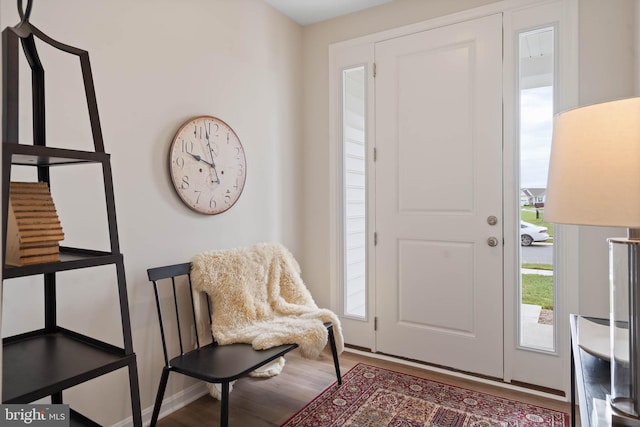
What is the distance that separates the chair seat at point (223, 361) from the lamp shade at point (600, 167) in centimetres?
146

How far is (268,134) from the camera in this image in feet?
9.57

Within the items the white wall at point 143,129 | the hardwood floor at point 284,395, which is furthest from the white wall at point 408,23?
the hardwood floor at point 284,395

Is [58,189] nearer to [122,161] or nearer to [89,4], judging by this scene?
[122,161]

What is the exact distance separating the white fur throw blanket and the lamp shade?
4.95 feet

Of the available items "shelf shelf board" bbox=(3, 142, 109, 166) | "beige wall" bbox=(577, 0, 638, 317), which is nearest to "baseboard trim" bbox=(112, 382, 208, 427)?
"shelf shelf board" bbox=(3, 142, 109, 166)

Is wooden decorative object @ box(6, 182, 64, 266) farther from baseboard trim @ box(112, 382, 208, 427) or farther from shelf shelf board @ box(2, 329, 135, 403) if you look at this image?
baseboard trim @ box(112, 382, 208, 427)

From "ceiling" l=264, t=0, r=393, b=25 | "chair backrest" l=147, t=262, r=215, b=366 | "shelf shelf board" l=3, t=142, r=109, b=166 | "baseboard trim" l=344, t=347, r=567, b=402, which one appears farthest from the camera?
"ceiling" l=264, t=0, r=393, b=25

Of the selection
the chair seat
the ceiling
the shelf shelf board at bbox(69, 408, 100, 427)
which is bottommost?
the chair seat

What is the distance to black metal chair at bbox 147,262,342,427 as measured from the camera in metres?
1.76

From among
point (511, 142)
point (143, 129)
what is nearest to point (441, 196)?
point (511, 142)

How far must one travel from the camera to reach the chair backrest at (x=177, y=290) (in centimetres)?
201

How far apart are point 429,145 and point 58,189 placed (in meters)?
2.18

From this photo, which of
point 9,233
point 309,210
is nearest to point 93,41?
point 9,233

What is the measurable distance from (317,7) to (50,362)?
9.07ft
